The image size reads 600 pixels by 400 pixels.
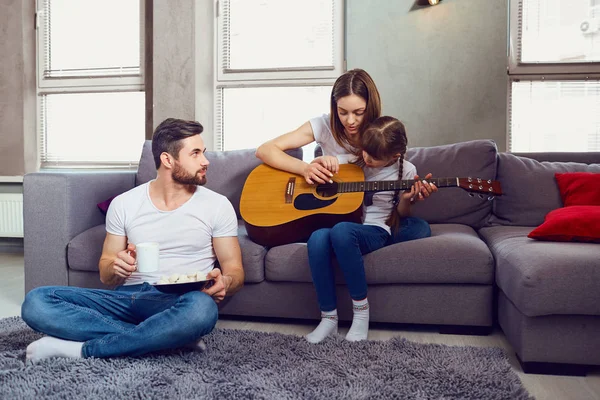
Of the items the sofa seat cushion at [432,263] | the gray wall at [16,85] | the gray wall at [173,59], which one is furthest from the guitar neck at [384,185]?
the gray wall at [16,85]

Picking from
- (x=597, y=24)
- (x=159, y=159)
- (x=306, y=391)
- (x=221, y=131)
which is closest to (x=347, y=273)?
(x=306, y=391)

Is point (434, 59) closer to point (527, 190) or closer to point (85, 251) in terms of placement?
point (527, 190)

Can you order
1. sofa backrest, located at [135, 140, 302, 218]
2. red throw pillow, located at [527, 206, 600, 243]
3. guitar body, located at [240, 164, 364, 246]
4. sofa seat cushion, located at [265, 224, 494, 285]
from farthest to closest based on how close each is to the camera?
sofa backrest, located at [135, 140, 302, 218]
guitar body, located at [240, 164, 364, 246]
sofa seat cushion, located at [265, 224, 494, 285]
red throw pillow, located at [527, 206, 600, 243]

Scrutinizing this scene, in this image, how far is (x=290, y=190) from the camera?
2.17 metres

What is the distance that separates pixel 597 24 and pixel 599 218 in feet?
6.58

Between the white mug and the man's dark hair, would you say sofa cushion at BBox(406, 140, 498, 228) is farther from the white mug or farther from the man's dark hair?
the white mug

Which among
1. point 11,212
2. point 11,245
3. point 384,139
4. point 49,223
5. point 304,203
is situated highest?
point 384,139

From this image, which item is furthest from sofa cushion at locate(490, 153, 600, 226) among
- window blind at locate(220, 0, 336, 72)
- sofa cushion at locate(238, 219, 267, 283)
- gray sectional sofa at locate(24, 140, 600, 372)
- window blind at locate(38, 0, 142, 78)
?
window blind at locate(38, 0, 142, 78)

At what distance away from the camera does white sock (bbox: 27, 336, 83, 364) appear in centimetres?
161

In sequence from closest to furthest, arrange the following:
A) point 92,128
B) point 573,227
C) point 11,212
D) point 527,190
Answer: point 573,227
point 527,190
point 11,212
point 92,128

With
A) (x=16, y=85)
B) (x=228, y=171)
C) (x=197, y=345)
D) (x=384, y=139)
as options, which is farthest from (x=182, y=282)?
(x=16, y=85)

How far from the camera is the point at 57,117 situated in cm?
420

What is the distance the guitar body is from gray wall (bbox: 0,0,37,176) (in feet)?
9.06

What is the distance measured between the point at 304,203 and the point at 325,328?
509mm
